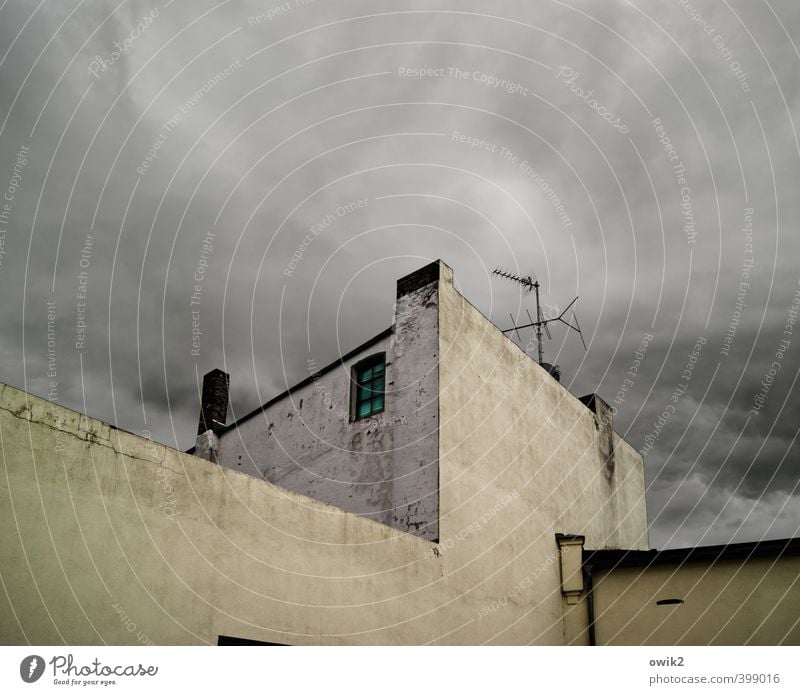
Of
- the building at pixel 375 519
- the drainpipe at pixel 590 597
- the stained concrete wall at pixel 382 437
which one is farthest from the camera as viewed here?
the drainpipe at pixel 590 597

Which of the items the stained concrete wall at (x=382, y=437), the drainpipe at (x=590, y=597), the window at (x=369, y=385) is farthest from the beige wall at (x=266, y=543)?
the window at (x=369, y=385)

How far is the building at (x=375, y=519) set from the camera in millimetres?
6586

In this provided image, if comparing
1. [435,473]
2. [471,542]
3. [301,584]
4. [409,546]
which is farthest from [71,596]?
[471,542]

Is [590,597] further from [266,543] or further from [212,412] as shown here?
[212,412]

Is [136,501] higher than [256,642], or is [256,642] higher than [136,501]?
[136,501]

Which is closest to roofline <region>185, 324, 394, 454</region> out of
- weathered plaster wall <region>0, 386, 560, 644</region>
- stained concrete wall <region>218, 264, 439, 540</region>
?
stained concrete wall <region>218, 264, 439, 540</region>

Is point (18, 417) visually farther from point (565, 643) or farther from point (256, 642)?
point (565, 643)

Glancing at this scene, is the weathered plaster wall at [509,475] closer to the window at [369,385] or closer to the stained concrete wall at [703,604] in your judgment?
the stained concrete wall at [703,604]

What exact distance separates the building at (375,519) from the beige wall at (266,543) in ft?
Result: 0.08

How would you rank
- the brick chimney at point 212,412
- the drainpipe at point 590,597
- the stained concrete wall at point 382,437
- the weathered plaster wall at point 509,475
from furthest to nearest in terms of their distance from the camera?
the brick chimney at point 212,412 → the drainpipe at point 590,597 → the weathered plaster wall at point 509,475 → the stained concrete wall at point 382,437

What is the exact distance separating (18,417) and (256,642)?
388cm

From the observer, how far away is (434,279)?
13.4 metres

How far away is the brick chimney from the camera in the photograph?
759 inches

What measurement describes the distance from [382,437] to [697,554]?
644 cm
